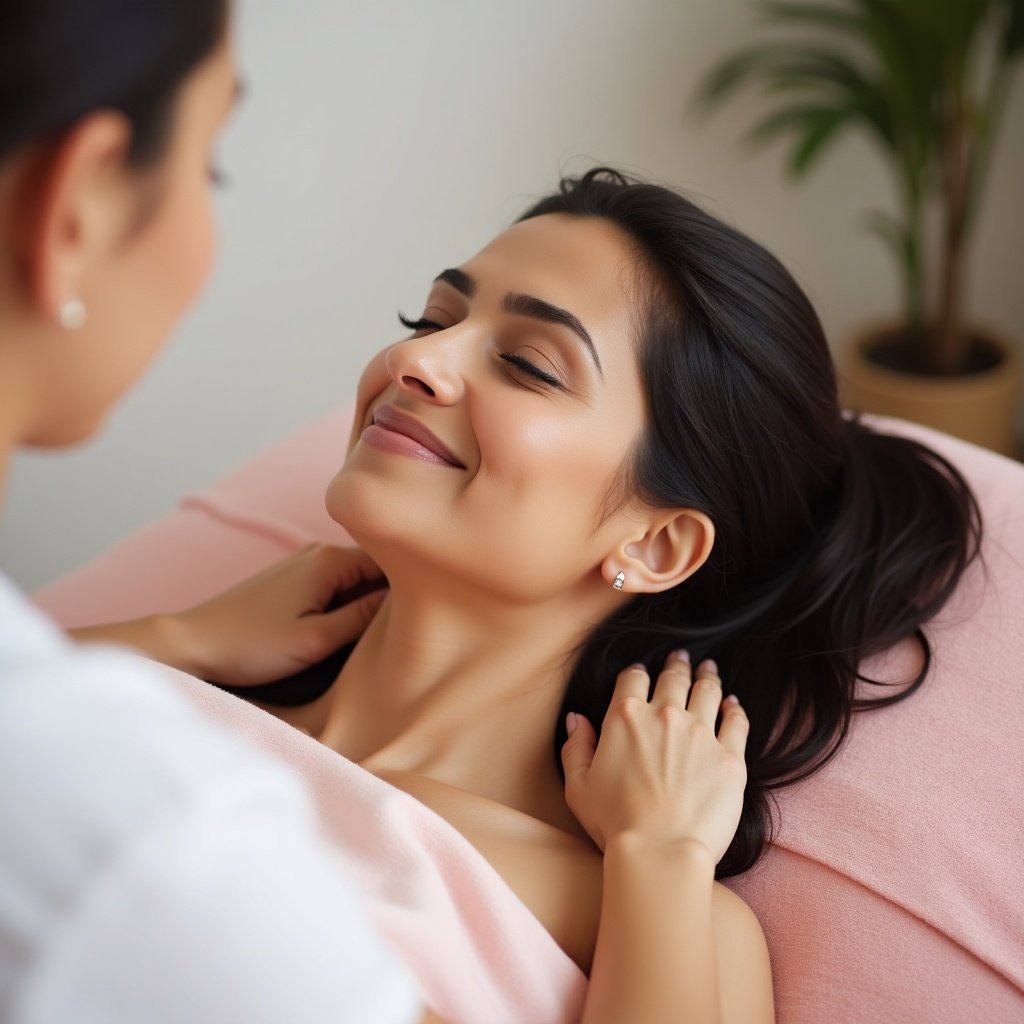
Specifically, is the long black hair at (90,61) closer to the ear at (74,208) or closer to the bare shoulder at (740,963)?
the ear at (74,208)

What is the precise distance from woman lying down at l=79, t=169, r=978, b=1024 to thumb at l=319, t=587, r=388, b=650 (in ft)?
0.12

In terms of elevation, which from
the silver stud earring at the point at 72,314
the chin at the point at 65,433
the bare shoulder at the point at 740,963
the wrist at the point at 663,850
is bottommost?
the bare shoulder at the point at 740,963

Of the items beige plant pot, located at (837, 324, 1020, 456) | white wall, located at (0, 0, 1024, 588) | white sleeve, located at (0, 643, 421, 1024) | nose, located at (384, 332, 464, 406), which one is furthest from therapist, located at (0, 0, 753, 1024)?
beige plant pot, located at (837, 324, 1020, 456)

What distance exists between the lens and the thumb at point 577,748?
1.26 meters

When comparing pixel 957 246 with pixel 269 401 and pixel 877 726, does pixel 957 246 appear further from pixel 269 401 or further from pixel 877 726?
pixel 877 726

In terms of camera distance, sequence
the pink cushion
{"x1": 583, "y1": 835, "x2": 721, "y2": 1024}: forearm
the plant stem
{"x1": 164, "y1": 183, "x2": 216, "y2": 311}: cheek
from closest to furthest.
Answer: {"x1": 164, "y1": 183, "x2": 216, "y2": 311}: cheek < {"x1": 583, "y1": 835, "x2": 721, "y2": 1024}: forearm < the pink cushion < the plant stem

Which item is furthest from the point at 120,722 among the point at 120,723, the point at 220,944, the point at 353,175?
the point at 353,175

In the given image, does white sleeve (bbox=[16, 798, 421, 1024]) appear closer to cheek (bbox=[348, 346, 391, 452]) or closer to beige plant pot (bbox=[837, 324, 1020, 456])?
cheek (bbox=[348, 346, 391, 452])

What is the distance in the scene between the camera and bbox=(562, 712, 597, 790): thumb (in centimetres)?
126

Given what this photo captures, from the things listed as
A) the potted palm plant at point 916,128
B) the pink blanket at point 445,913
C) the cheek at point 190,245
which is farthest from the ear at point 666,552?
the potted palm plant at point 916,128

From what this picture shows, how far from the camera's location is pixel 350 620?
58.3 inches

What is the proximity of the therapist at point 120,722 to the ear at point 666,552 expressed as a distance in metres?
0.67

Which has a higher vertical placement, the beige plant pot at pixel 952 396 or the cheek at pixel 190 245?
the cheek at pixel 190 245

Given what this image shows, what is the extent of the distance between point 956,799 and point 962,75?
1.76 m
